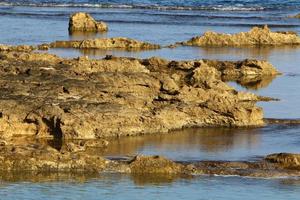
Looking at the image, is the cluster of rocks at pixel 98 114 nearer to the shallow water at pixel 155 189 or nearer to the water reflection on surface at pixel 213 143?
the water reflection on surface at pixel 213 143

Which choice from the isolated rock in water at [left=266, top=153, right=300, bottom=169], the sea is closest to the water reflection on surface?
the sea

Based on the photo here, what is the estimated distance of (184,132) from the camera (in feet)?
74.5

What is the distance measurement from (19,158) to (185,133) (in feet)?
16.8

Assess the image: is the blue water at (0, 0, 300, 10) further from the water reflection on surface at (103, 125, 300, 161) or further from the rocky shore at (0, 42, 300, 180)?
the water reflection on surface at (103, 125, 300, 161)

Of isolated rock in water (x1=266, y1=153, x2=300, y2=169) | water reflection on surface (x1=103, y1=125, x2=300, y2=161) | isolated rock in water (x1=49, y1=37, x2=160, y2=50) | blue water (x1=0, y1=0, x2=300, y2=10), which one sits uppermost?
blue water (x1=0, y1=0, x2=300, y2=10)

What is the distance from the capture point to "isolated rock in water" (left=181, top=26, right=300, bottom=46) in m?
42.6

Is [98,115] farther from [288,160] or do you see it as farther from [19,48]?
[19,48]

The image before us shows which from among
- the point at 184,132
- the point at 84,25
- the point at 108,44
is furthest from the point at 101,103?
the point at 84,25

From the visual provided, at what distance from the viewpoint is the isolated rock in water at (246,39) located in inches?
1678

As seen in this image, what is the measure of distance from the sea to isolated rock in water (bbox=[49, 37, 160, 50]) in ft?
3.45

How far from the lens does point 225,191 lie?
57.2 feet

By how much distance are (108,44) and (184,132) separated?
18.7 meters

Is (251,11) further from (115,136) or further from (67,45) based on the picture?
(115,136)

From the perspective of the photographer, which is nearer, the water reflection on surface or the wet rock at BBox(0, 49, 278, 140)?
the water reflection on surface
